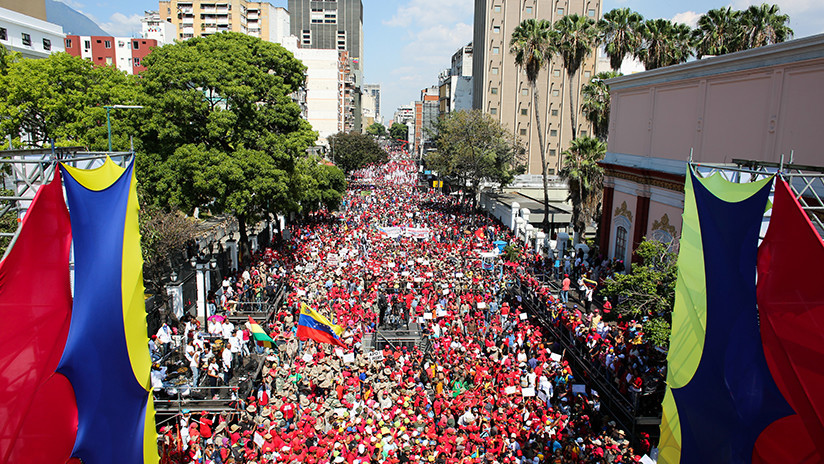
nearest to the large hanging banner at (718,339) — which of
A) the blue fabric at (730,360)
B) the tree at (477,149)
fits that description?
the blue fabric at (730,360)

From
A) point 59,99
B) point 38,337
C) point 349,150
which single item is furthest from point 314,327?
point 349,150

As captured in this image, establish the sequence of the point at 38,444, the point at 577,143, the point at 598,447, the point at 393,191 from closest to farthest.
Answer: the point at 38,444, the point at 598,447, the point at 577,143, the point at 393,191

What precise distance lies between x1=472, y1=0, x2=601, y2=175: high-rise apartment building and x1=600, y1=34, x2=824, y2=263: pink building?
106ft

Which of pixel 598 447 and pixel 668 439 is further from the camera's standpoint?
pixel 598 447

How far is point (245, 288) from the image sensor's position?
2109 centimetres

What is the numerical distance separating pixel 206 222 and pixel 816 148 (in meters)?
38.1

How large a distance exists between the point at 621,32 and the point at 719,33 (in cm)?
512

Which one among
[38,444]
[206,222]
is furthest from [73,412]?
[206,222]

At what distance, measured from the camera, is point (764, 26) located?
27500mm

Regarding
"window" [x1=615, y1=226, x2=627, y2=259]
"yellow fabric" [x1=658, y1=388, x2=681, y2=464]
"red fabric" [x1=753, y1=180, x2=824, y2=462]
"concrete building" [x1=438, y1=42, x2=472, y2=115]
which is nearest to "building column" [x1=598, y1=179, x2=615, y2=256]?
"window" [x1=615, y1=226, x2=627, y2=259]

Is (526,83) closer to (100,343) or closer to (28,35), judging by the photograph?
(28,35)

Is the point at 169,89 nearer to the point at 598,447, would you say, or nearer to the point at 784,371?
the point at 598,447

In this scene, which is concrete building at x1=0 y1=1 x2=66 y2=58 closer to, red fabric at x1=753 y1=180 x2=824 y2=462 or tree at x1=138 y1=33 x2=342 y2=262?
tree at x1=138 y1=33 x2=342 y2=262

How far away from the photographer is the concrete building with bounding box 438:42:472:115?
78.2m
